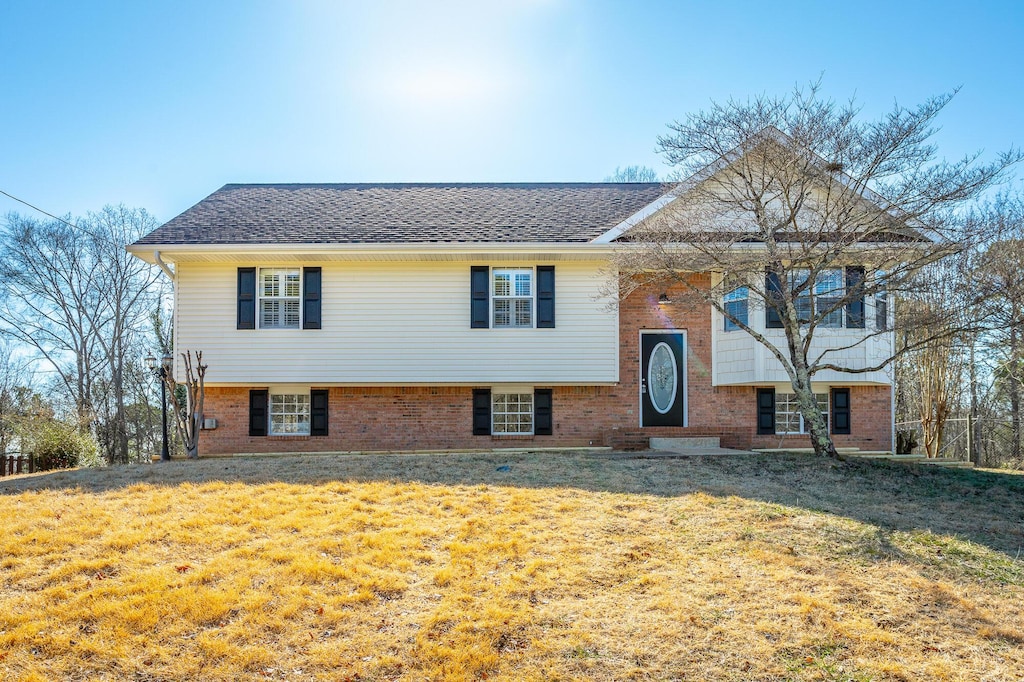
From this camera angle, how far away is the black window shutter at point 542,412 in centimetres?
1373

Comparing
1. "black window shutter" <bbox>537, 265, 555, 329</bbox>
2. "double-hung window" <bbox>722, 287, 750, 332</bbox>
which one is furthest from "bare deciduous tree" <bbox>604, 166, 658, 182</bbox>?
"black window shutter" <bbox>537, 265, 555, 329</bbox>

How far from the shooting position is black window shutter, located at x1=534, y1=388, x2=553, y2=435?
13727mm

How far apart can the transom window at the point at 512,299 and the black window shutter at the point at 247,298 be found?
15.8ft

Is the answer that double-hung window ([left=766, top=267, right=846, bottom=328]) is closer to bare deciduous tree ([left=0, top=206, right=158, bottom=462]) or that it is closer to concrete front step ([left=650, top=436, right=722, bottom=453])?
concrete front step ([left=650, top=436, right=722, bottom=453])

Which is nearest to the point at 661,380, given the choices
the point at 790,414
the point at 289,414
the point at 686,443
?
the point at 686,443

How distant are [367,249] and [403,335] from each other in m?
1.84

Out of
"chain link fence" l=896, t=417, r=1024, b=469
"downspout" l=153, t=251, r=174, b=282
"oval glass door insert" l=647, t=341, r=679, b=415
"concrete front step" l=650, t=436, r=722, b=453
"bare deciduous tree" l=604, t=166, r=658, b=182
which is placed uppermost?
"bare deciduous tree" l=604, t=166, r=658, b=182

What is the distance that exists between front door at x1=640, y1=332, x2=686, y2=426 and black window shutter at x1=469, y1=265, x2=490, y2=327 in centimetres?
338

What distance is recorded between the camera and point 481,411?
45.1ft

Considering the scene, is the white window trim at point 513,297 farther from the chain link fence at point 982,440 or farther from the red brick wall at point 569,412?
the chain link fence at point 982,440

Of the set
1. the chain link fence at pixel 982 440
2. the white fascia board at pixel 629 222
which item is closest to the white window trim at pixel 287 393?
the white fascia board at pixel 629 222

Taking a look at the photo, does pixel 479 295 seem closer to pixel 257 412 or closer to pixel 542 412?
pixel 542 412

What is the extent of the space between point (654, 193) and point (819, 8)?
221 inches

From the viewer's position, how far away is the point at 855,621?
458cm
